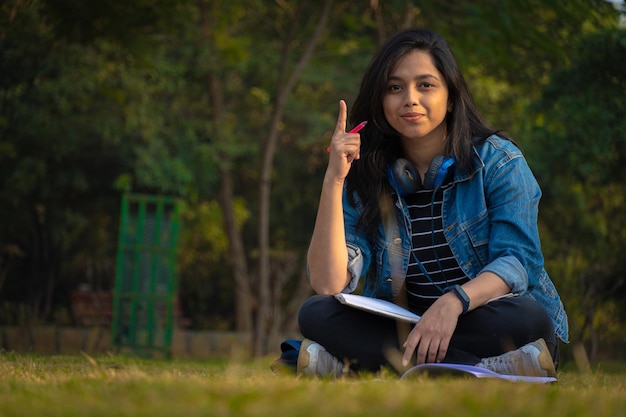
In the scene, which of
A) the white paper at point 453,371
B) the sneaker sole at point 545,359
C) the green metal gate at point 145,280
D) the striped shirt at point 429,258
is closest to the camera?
the white paper at point 453,371

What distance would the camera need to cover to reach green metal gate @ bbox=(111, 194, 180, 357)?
11.8m

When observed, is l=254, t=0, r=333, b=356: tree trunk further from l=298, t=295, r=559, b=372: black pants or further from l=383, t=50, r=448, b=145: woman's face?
l=298, t=295, r=559, b=372: black pants

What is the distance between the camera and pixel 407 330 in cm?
360

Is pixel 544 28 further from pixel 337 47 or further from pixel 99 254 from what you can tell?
pixel 99 254

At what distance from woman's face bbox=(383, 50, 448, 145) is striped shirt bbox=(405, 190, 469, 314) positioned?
30cm

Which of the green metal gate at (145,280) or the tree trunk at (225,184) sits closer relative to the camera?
the green metal gate at (145,280)

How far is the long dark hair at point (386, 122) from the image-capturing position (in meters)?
3.88

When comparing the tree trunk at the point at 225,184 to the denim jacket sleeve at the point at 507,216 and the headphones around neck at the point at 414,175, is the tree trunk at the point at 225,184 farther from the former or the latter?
the denim jacket sleeve at the point at 507,216

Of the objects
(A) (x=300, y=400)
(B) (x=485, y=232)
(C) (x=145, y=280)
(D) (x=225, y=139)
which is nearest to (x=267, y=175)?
(D) (x=225, y=139)

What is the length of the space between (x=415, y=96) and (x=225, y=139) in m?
8.95

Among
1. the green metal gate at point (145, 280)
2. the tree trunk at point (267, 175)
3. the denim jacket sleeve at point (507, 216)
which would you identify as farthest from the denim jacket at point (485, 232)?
the green metal gate at point (145, 280)

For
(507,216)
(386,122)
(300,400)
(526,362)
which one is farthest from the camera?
(386,122)

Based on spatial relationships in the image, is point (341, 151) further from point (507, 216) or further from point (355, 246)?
point (507, 216)

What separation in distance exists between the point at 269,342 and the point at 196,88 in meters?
4.16
